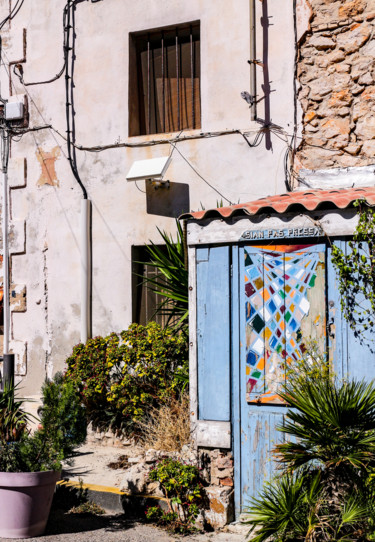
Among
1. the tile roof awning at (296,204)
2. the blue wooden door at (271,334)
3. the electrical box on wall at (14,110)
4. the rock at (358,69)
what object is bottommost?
the blue wooden door at (271,334)

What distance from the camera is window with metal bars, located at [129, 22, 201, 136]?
33.8 ft

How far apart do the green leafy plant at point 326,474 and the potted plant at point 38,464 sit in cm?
199

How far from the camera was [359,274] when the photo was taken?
6.61 metres

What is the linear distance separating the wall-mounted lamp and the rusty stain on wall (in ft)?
4.90

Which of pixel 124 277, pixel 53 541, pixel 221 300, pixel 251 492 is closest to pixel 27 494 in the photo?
pixel 53 541

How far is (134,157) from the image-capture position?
409 inches

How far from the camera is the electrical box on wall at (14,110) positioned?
11.2 metres

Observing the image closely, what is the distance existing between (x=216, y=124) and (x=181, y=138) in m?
0.55

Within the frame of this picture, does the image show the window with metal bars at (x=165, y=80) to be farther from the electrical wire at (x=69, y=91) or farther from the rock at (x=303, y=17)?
the rock at (x=303, y=17)

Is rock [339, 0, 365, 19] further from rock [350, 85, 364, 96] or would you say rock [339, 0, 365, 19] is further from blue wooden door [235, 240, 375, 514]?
blue wooden door [235, 240, 375, 514]

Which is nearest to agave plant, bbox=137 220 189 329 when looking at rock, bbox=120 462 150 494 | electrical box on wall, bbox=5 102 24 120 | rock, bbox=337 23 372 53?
rock, bbox=120 462 150 494

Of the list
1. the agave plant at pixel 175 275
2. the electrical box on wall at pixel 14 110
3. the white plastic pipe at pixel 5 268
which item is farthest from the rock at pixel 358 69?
the white plastic pipe at pixel 5 268

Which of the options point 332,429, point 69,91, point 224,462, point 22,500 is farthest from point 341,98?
point 22,500

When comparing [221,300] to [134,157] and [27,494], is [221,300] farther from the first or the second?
[134,157]
